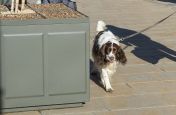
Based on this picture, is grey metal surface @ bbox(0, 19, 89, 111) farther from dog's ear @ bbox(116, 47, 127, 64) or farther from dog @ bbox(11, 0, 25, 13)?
dog's ear @ bbox(116, 47, 127, 64)

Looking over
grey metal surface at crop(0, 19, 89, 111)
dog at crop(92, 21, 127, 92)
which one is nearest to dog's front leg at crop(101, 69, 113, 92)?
dog at crop(92, 21, 127, 92)

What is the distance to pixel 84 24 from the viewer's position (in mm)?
7484

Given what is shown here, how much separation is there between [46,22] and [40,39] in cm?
24

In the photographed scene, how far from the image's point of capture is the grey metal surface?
23.8ft

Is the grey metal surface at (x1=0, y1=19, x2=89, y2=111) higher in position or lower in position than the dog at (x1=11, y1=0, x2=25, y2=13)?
lower

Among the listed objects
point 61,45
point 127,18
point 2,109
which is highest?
point 61,45

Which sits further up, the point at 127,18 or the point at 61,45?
the point at 61,45

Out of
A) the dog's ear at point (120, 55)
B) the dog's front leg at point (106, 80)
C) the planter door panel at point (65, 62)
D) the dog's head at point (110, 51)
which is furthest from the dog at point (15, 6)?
the dog's front leg at point (106, 80)

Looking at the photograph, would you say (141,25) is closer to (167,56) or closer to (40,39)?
(167,56)

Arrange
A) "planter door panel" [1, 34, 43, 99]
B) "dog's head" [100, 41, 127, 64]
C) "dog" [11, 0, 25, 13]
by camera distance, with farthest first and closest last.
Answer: "dog's head" [100, 41, 127, 64] → "dog" [11, 0, 25, 13] → "planter door panel" [1, 34, 43, 99]

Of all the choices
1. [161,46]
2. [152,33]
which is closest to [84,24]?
[161,46]

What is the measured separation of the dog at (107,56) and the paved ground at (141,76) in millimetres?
231

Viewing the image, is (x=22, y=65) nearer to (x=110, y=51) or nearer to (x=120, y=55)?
(x=110, y=51)

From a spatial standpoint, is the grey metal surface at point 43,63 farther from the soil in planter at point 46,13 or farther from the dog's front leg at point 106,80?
the dog's front leg at point 106,80
